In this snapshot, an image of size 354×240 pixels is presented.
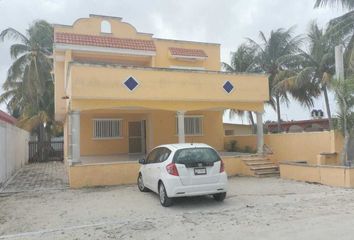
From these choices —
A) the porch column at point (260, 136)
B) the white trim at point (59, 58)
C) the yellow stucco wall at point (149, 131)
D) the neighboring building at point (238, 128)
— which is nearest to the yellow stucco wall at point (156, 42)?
the white trim at point (59, 58)

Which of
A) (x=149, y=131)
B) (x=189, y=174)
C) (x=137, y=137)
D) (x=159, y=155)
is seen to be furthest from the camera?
(x=137, y=137)

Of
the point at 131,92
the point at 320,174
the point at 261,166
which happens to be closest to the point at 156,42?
the point at 131,92

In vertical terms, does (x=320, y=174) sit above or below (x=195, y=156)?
below

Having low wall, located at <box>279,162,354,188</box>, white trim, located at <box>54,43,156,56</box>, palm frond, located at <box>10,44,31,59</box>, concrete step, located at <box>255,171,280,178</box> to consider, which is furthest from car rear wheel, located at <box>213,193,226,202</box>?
palm frond, located at <box>10,44,31,59</box>

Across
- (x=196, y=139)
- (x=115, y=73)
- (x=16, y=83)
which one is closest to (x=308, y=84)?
(x=196, y=139)

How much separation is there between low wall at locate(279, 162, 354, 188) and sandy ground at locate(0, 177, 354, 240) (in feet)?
1.54

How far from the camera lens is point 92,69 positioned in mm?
14391

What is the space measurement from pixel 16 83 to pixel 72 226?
87.7 feet

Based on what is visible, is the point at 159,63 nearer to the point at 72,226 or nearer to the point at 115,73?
the point at 115,73

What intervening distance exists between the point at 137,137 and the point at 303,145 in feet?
30.2

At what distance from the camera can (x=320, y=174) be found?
522 inches

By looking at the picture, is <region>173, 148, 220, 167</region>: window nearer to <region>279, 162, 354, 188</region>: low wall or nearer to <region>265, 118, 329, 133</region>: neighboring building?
<region>279, 162, 354, 188</region>: low wall

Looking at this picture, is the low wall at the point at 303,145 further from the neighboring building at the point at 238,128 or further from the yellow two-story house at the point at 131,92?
the neighboring building at the point at 238,128

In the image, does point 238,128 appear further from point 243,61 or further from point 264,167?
point 264,167
